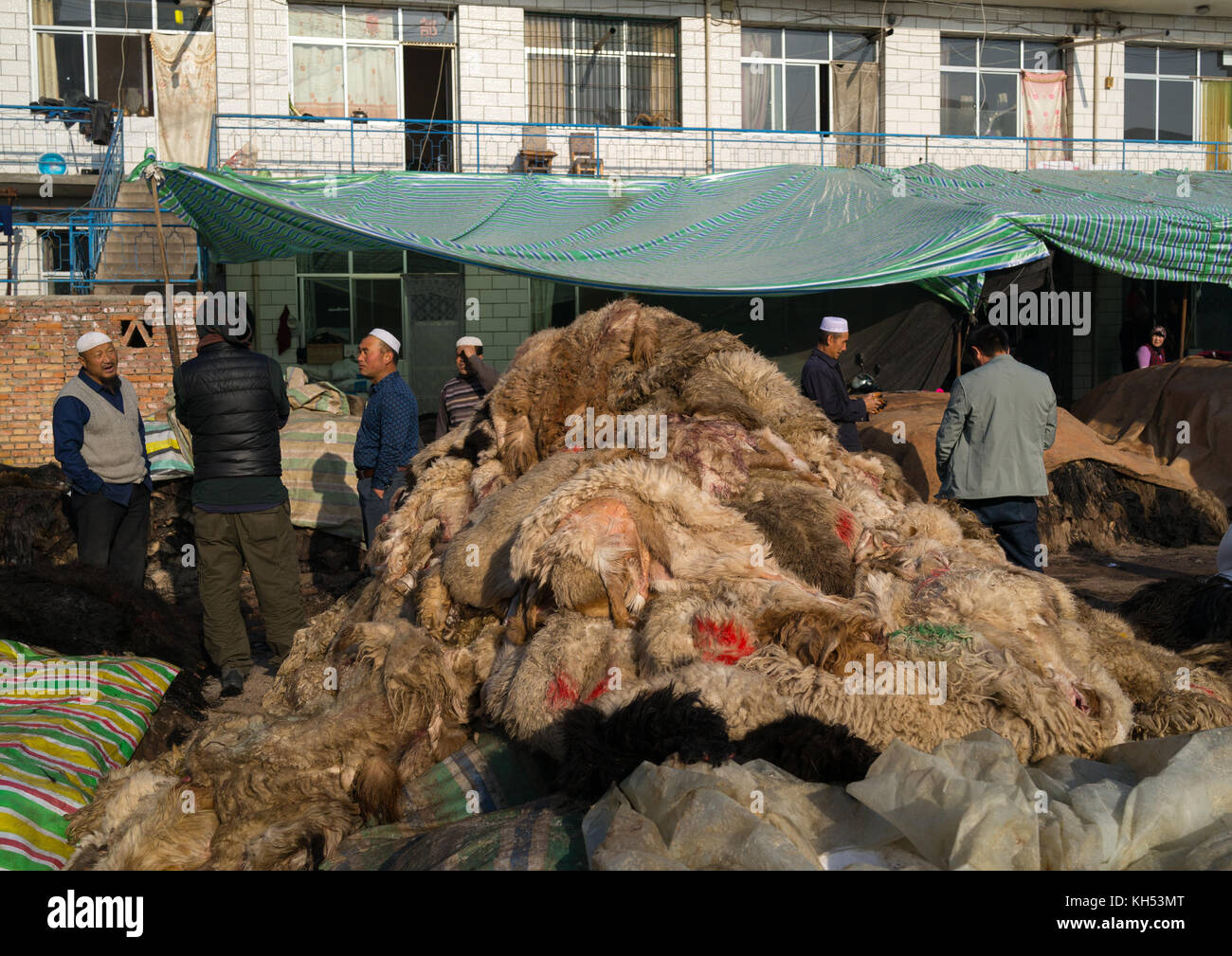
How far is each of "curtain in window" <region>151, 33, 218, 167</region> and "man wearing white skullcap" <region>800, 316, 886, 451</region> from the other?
1212 centimetres

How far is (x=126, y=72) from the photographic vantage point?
17.1 m

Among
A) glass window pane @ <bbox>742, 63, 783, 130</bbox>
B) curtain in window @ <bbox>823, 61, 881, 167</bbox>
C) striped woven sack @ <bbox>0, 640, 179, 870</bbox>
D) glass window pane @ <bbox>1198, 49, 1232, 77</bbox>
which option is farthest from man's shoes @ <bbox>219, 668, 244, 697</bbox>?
glass window pane @ <bbox>1198, 49, 1232, 77</bbox>

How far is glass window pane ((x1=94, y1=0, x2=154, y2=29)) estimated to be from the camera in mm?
16938

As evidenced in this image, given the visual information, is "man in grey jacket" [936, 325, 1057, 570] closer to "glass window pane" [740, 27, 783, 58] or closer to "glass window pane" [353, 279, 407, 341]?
"glass window pane" [353, 279, 407, 341]

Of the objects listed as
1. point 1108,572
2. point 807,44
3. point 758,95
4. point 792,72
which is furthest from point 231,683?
point 807,44

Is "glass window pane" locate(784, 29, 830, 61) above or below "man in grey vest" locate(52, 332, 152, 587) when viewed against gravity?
above

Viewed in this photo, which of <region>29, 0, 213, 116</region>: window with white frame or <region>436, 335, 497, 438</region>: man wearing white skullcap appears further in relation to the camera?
<region>29, 0, 213, 116</region>: window with white frame

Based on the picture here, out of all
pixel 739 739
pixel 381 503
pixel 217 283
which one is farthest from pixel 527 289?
pixel 739 739

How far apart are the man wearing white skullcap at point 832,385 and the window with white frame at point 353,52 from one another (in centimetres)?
1103

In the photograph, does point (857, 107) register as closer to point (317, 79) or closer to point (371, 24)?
point (371, 24)

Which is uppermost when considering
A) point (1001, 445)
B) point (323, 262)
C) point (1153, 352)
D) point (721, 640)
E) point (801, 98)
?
point (801, 98)

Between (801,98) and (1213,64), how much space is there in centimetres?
788

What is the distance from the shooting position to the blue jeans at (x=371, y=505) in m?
6.71

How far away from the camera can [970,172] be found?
45.1 feet
